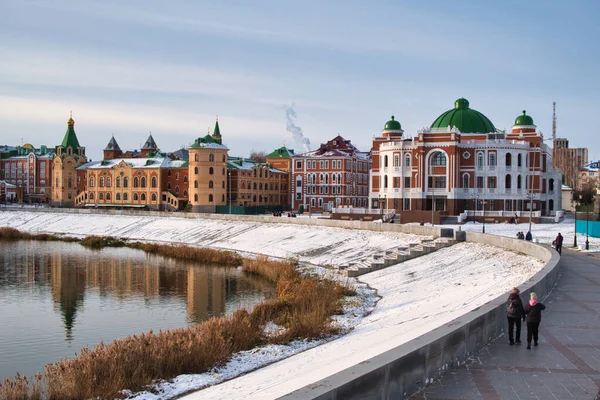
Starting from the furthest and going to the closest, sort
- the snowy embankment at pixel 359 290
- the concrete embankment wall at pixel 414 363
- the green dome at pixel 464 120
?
the green dome at pixel 464 120, the snowy embankment at pixel 359 290, the concrete embankment wall at pixel 414 363

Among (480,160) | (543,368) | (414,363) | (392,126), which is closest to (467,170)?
(480,160)

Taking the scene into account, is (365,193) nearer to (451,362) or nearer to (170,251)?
(170,251)

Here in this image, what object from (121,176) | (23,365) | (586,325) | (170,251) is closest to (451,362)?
(586,325)

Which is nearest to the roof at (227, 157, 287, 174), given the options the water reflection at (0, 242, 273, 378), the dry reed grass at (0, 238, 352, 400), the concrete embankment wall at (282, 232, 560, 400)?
the water reflection at (0, 242, 273, 378)

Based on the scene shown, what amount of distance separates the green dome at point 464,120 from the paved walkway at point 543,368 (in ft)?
207

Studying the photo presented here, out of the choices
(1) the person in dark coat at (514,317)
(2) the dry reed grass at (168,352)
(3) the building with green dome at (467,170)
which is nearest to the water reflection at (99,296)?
(2) the dry reed grass at (168,352)

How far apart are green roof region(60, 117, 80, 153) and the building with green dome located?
246 feet

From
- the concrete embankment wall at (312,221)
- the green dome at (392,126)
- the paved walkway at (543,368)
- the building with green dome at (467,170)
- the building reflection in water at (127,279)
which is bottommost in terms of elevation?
the building reflection in water at (127,279)

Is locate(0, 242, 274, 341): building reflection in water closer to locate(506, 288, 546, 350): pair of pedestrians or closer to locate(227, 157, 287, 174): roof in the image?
locate(506, 288, 546, 350): pair of pedestrians

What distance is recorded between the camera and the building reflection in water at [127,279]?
33.9 m

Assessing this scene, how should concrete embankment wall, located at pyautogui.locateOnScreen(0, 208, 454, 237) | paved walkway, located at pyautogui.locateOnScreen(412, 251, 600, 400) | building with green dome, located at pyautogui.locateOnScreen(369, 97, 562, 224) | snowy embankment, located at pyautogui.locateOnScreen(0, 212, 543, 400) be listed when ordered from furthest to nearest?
building with green dome, located at pyautogui.locateOnScreen(369, 97, 562, 224)
concrete embankment wall, located at pyautogui.locateOnScreen(0, 208, 454, 237)
snowy embankment, located at pyautogui.locateOnScreen(0, 212, 543, 400)
paved walkway, located at pyautogui.locateOnScreen(412, 251, 600, 400)

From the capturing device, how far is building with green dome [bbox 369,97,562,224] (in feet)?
247

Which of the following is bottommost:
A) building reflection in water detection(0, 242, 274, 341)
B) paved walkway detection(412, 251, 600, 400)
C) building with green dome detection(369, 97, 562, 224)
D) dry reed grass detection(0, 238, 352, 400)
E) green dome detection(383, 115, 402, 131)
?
building reflection in water detection(0, 242, 274, 341)

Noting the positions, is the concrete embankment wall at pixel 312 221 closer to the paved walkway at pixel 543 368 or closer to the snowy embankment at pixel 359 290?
the snowy embankment at pixel 359 290
